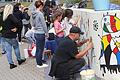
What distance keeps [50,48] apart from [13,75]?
2120 mm

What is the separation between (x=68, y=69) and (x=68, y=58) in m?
0.22

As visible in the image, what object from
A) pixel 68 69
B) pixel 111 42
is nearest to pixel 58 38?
pixel 111 42

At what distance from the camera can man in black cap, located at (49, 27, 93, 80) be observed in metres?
7.00

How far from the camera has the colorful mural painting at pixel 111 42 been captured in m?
7.43

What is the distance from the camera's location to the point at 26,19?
1705 cm

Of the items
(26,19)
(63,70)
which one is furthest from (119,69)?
(26,19)

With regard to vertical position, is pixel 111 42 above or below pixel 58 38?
above

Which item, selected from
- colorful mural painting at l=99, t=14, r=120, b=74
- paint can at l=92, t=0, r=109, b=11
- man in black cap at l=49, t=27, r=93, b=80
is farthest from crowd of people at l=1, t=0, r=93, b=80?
paint can at l=92, t=0, r=109, b=11

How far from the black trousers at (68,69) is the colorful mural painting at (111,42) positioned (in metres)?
0.76

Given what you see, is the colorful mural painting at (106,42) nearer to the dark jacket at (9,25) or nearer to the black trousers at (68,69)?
the black trousers at (68,69)

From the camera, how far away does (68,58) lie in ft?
23.5

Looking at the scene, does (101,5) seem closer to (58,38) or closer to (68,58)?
(68,58)

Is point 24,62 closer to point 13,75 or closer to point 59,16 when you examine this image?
point 13,75

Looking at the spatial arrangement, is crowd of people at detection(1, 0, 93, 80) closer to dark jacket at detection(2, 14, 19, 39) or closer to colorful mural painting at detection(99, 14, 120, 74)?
dark jacket at detection(2, 14, 19, 39)
